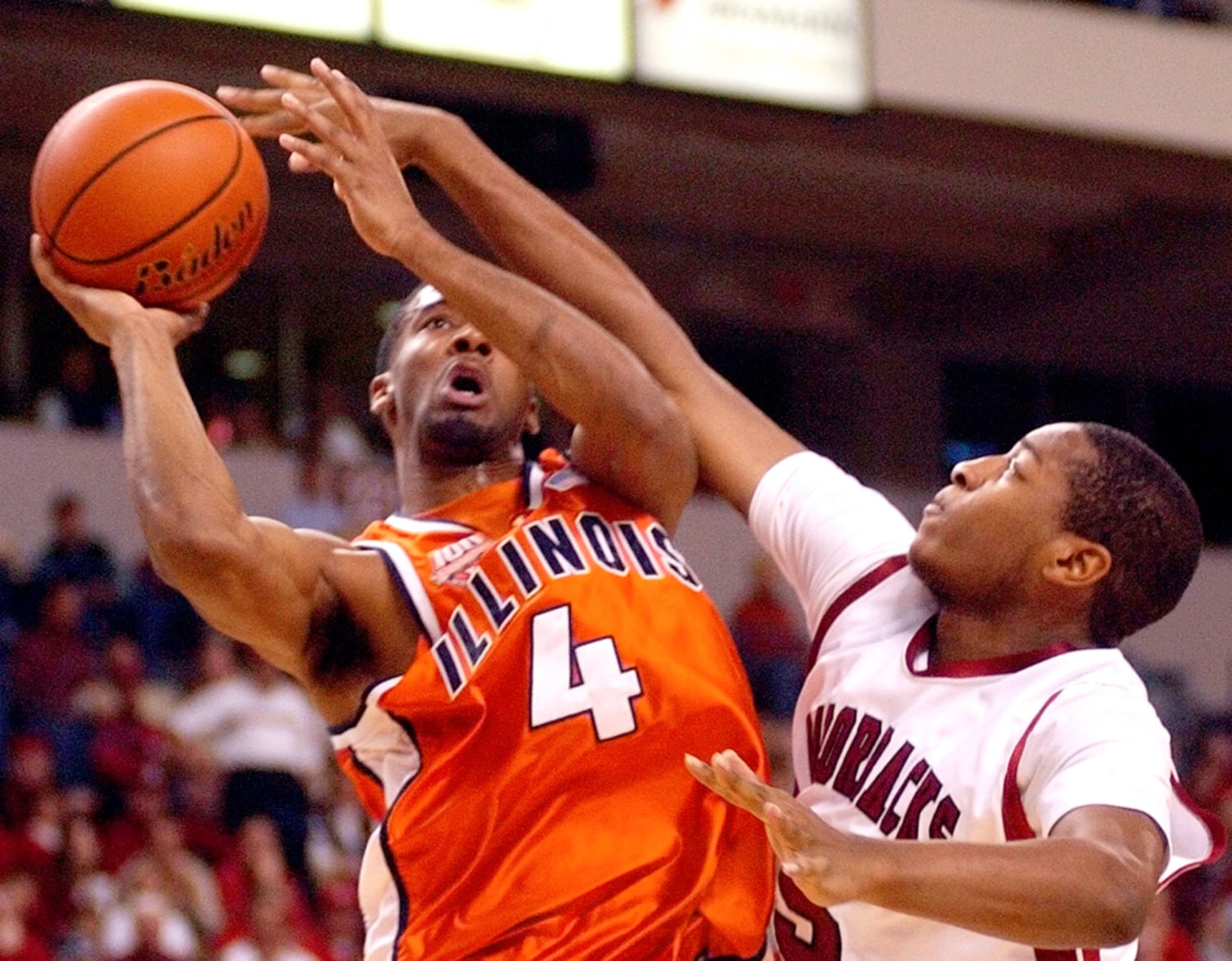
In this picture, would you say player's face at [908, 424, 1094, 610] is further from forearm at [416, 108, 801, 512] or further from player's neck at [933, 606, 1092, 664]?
forearm at [416, 108, 801, 512]

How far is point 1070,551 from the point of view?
115 inches

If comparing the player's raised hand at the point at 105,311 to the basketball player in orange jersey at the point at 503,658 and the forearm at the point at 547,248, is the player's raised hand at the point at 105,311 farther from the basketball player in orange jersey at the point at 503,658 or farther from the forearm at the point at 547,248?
the forearm at the point at 547,248

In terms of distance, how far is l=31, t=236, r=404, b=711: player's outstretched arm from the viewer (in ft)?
9.21

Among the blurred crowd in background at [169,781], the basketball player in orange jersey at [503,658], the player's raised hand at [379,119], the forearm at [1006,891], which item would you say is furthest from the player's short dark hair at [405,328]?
the blurred crowd in background at [169,781]

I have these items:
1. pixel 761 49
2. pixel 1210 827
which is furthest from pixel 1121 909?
pixel 761 49

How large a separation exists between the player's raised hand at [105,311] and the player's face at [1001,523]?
1149mm

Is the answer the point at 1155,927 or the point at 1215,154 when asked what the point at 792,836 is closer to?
the point at 1155,927

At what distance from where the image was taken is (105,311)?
2975mm

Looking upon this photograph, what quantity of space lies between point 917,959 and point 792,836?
768 mm

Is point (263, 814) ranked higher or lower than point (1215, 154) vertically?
lower

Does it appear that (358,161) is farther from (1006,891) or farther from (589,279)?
(1006,891)

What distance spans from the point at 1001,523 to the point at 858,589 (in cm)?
35

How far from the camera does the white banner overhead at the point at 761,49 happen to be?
1007cm

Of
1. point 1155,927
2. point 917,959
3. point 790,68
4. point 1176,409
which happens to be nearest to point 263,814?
point 1155,927
